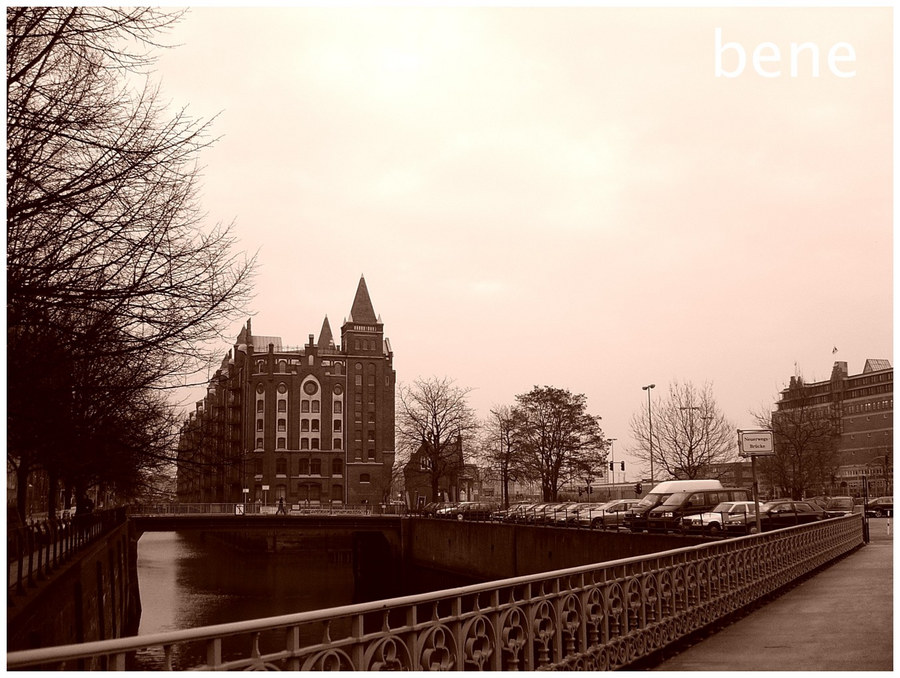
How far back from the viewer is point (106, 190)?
1134 centimetres

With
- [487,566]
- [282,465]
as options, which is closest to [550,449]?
[487,566]

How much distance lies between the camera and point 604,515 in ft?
143

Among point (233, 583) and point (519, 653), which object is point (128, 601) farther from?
point (519, 653)

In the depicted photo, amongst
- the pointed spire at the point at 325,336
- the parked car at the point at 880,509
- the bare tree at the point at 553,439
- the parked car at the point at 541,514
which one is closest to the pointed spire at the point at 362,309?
the pointed spire at the point at 325,336

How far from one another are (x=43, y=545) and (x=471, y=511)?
35815 mm

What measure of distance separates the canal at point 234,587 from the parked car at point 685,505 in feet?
49.2

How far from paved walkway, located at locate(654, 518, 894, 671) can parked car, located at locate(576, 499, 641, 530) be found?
2174 centimetres

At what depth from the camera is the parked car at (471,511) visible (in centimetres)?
5788

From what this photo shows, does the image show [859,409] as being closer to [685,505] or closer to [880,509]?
[880,509]

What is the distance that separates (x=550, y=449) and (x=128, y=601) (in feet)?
119

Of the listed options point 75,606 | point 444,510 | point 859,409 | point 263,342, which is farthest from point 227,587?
point 859,409

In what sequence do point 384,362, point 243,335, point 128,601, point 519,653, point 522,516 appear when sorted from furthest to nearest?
point 243,335, point 384,362, point 522,516, point 128,601, point 519,653

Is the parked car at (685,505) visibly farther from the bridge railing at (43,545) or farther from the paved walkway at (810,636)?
the bridge railing at (43,545)

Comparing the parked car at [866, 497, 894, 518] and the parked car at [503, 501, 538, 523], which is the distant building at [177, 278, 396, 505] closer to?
the parked car at [503, 501, 538, 523]
